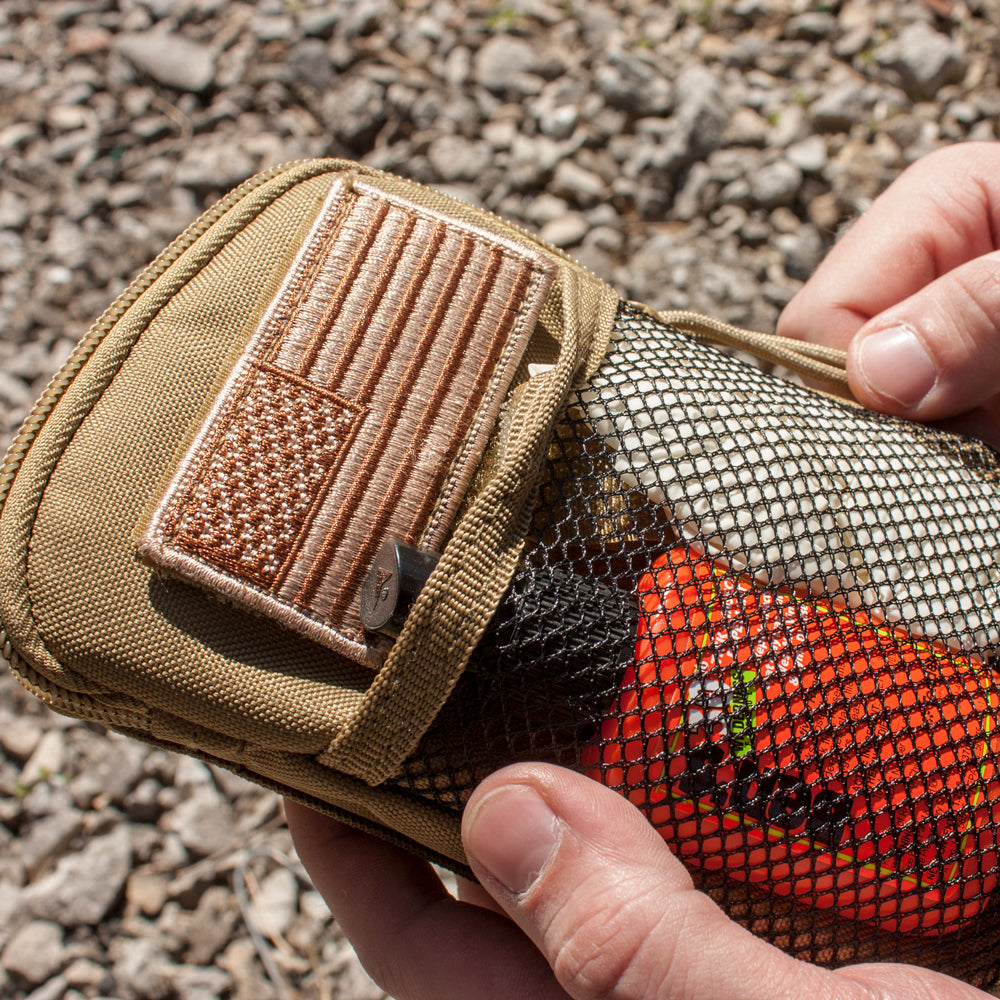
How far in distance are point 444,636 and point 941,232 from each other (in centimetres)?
133

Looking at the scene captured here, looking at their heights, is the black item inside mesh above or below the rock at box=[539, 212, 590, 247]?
above

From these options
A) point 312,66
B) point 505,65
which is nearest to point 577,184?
point 505,65

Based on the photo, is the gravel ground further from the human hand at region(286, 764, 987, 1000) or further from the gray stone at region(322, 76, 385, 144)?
the human hand at region(286, 764, 987, 1000)

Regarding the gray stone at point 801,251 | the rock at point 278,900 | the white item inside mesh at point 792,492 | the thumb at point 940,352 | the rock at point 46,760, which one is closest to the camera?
the white item inside mesh at point 792,492

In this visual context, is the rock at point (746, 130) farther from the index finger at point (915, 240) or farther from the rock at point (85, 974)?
the rock at point (85, 974)

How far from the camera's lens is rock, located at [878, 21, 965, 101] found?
245cm

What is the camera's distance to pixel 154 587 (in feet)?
3.06

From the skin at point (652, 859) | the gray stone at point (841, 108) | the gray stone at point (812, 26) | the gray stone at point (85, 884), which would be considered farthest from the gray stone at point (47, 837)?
the gray stone at point (812, 26)

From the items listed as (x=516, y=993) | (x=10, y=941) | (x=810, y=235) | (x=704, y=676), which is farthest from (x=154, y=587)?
(x=810, y=235)

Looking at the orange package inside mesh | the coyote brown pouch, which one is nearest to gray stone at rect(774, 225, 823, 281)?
the coyote brown pouch

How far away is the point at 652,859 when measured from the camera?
92cm

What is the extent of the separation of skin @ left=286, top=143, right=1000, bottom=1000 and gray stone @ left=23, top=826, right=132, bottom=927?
27.3 inches

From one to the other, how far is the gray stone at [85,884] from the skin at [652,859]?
0.69m

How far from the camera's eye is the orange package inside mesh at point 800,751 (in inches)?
36.6
